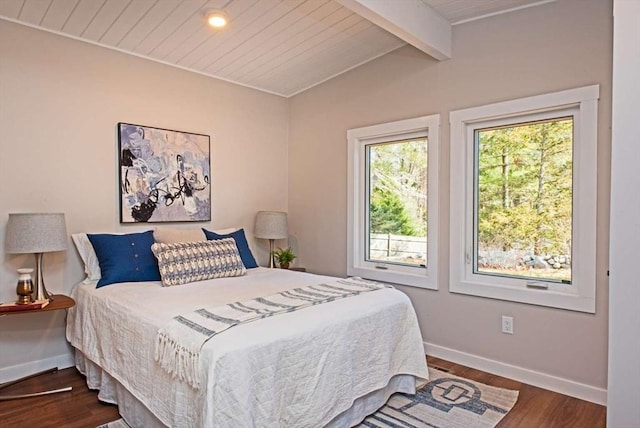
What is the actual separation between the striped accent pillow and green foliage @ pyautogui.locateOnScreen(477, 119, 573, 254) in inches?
76.5

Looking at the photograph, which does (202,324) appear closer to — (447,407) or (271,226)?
(447,407)

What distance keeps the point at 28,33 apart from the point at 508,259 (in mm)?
3751

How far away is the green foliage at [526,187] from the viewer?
9.11 feet

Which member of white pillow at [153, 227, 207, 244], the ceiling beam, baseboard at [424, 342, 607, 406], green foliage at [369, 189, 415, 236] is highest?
the ceiling beam

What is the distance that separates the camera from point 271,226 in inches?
158

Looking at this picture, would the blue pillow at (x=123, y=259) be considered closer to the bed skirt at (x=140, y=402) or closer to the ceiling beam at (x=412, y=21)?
the bed skirt at (x=140, y=402)

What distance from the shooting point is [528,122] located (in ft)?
9.49

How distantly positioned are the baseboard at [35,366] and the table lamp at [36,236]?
57cm

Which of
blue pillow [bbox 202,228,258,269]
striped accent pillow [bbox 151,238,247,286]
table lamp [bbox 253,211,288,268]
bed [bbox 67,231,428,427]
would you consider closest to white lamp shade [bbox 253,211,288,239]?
table lamp [bbox 253,211,288,268]

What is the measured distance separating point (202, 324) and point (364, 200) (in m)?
2.36

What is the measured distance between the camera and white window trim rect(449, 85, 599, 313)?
256 cm

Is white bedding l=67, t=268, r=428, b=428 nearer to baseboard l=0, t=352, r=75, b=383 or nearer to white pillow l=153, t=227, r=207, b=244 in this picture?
baseboard l=0, t=352, r=75, b=383

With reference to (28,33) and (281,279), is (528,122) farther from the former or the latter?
(28,33)

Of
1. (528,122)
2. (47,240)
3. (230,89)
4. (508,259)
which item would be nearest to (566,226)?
(508,259)
